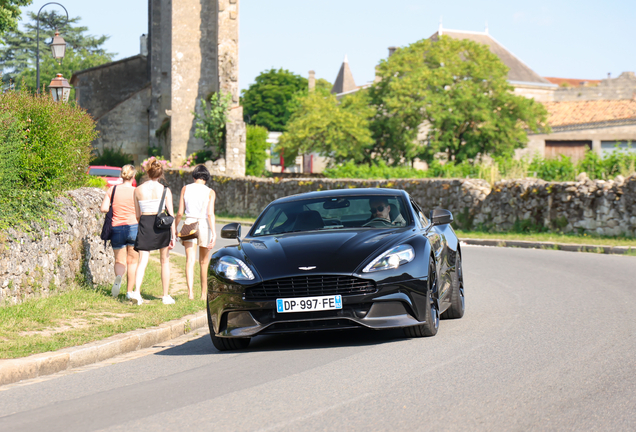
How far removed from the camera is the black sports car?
6.81m

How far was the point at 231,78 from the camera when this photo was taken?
46.6 meters

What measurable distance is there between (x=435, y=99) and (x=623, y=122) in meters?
21.6

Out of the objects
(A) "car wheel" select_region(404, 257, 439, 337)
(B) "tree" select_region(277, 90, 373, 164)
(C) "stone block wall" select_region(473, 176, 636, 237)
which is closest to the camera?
(A) "car wheel" select_region(404, 257, 439, 337)

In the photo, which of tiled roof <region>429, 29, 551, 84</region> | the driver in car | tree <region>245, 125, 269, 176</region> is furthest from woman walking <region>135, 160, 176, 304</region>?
tiled roof <region>429, 29, 551, 84</region>

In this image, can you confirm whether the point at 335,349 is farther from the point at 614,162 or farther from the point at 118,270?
the point at 614,162

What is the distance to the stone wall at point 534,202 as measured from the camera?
21.0m

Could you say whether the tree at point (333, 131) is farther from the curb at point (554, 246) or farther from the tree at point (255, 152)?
the curb at point (554, 246)

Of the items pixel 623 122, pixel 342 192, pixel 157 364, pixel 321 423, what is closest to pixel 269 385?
pixel 321 423

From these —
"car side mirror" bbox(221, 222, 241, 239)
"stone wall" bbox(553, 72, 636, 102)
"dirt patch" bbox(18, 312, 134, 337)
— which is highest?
"stone wall" bbox(553, 72, 636, 102)

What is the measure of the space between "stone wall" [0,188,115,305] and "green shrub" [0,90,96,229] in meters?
0.23

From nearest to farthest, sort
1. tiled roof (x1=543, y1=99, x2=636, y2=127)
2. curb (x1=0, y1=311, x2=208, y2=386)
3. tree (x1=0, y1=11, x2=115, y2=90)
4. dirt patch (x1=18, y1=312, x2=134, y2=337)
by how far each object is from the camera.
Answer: curb (x1=0, y1=311, x2=208, y2=386)
dirt patch (x1=18, y1=312, x2=134, y2=337)
tiled roof (x1=543, y1=99, x2=636, y2=127)
tree (x1=0, y1=11, x2=115, y2=90)

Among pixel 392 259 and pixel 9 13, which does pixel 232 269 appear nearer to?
pixel 392 259

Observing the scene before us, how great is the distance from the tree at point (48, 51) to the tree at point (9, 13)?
42.6 m

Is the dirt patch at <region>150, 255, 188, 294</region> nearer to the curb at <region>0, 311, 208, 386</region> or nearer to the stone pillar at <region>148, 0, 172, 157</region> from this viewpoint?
the curb at <region>0, 311, 208, 386</region>
